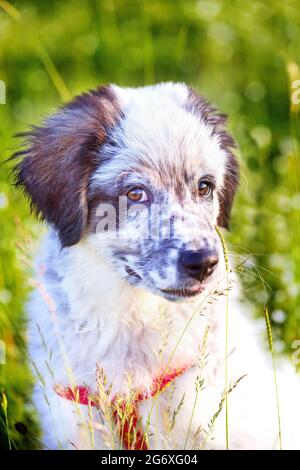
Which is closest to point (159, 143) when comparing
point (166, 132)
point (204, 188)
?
point (166, 132)

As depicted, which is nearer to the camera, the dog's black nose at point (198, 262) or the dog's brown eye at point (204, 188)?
the dog's black nose at point (198, 262)

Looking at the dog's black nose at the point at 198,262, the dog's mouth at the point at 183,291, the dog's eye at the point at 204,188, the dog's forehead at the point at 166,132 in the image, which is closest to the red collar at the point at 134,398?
the dog's mouth at the point at 183,291

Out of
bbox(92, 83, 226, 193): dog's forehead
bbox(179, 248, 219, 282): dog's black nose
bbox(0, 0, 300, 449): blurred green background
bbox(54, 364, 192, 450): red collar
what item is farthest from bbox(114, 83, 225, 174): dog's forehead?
bbox(0, 0, 300, 449): blurred green background

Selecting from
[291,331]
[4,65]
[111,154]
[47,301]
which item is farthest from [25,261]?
[4,65]

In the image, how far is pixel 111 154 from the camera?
3.37 metres

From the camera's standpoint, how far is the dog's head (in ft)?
10.3

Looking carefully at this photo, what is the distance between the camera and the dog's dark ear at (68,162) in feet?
10.8

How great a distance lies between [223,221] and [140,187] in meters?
0.62

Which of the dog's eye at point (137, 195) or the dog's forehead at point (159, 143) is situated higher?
the dog's forehead at point (159, 143)

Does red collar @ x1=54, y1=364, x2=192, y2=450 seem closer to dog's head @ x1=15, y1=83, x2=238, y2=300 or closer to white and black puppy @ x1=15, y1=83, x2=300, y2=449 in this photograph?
white and black puppy @ x1=15, y1=83, x2=300, y2=449

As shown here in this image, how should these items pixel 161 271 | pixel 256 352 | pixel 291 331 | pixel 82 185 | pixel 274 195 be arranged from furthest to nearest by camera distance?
pixel 274 195, pixel 291 331, pixel 256 352, pixel 82 185, pixel 161 271

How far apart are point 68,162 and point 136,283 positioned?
63 centimetres

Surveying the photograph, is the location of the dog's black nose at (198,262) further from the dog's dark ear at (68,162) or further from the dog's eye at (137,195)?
the dog's dark ear at (68,162)
